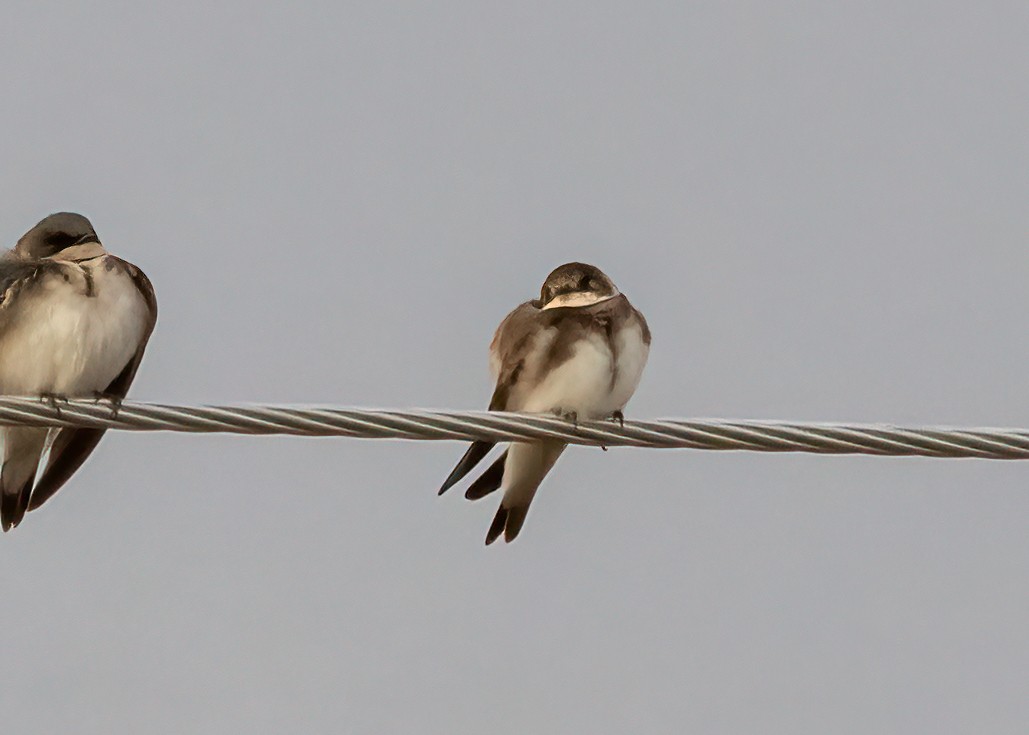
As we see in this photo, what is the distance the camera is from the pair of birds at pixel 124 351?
702 cm

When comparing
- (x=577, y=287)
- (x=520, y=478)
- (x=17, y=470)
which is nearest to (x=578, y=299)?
(x=577, y=287)

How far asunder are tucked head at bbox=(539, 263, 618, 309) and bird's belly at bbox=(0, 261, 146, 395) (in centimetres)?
168

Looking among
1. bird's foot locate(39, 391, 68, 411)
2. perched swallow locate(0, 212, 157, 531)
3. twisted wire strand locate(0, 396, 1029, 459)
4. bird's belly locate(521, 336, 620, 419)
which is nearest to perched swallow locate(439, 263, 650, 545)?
bird's belly locate(521, 336, 620, 419)

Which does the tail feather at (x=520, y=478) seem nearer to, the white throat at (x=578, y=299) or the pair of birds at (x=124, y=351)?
the pair of birds at (x=124, y=351)

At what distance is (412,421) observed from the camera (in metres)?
5.40

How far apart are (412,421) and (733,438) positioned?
2.94ft

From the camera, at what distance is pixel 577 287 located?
771 centimetres

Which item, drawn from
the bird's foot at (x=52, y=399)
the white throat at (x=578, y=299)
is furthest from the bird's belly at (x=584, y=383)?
the bird's foot at (x=52, y=399)

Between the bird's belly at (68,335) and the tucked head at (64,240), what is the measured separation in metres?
0.14

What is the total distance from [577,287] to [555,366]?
1.49 feet

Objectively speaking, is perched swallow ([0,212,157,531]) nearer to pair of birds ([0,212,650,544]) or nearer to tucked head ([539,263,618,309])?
pair of birds ([0,212,650,544])

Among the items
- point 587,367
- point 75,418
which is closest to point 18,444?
point 75,418

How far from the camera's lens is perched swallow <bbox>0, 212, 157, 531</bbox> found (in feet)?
22.9

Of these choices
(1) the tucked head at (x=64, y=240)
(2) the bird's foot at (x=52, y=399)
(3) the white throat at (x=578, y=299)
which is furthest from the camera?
(3) the white throat at (x=578, y=299)
